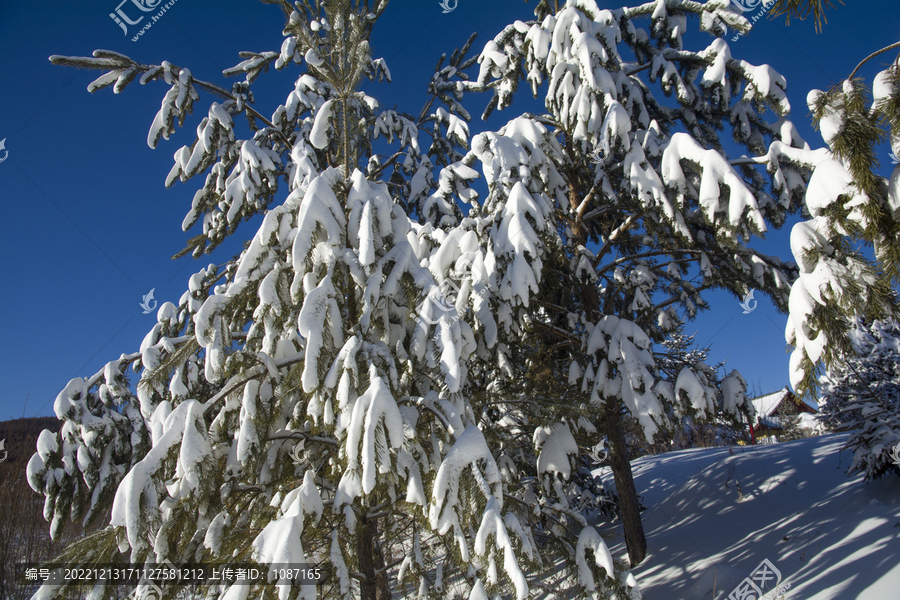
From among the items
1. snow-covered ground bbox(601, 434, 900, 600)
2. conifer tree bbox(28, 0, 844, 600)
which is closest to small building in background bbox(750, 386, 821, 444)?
snow-covered ground bbox(601, 434, 900, 600)

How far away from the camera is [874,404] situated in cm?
659

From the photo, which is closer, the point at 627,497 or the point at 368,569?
the point at 368,569

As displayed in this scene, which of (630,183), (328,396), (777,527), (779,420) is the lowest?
(779,420)

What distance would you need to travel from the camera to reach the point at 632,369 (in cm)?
538

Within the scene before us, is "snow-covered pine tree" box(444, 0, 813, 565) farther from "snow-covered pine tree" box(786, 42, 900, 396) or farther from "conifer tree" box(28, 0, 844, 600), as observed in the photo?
"snow-covered pine tree" box(786, 42, 900, 396)

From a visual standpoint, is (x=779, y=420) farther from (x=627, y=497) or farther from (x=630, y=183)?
(x=630, y=183)

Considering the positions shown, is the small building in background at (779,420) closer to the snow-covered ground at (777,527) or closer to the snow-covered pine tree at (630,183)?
the snow-covered ground at (777,527)

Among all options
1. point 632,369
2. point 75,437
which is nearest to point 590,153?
point 632,369

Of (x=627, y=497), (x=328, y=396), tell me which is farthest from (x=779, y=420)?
(x=328, y=396)

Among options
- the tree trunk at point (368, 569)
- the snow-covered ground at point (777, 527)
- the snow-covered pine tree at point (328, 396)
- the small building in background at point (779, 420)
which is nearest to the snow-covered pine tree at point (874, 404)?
the snow-covered ground at point (777, 527)

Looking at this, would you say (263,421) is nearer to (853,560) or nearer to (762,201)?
(853,560)

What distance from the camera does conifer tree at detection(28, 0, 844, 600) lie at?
2770mm

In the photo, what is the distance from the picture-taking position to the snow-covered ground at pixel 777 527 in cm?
450

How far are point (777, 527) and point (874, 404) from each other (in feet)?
8.34
